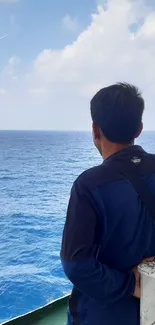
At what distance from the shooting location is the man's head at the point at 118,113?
627mm

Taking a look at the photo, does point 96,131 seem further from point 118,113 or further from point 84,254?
point 84,254

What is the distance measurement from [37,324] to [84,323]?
111cm

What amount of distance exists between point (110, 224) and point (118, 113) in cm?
19

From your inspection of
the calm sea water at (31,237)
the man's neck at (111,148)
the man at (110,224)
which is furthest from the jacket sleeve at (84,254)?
the calm sea water at (31,237)

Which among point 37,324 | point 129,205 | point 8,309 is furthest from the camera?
point 8,309

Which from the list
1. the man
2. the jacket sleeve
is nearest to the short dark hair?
the man

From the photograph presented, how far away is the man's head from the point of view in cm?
63

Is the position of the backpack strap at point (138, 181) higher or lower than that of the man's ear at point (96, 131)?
lower

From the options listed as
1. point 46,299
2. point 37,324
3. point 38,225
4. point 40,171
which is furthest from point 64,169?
point 37,324

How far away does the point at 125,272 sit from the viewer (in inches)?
24.7

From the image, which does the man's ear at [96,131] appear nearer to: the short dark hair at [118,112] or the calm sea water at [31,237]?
the short dark hair at [118,112]

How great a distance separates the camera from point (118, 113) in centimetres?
63

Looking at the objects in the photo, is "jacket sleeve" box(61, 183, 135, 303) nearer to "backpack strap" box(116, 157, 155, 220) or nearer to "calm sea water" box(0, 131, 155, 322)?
"backpack strap" box(116, 157, 155, 220)

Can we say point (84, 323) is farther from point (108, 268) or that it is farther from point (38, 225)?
point (38, 225)
